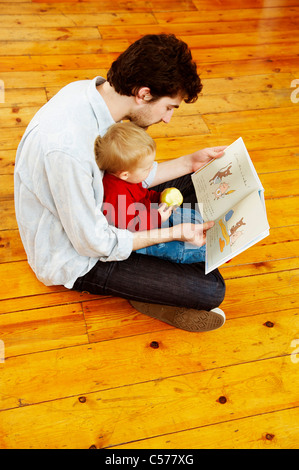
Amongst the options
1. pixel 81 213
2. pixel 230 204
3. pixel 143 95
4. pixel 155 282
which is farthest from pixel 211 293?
pixel 143 95

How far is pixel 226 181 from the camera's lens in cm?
163

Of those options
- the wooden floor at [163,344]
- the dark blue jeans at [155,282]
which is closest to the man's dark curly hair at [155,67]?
the dark blue jeans at [155,282]

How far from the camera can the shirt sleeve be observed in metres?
1.31

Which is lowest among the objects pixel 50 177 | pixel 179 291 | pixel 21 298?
pixel 21 298

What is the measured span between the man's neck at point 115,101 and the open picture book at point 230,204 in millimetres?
382

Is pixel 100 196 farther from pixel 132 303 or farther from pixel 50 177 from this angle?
pixel 132 303

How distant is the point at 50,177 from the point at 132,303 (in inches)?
23.3

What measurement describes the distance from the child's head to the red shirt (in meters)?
0.06

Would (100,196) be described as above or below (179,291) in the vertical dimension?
above

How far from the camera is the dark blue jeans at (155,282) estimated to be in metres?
1.58

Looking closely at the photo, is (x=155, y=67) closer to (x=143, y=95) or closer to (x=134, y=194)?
(x=143, y=95)

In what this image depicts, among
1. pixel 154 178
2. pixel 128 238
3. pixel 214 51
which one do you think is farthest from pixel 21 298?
pixel 214 51

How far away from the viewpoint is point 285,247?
6.62 ft

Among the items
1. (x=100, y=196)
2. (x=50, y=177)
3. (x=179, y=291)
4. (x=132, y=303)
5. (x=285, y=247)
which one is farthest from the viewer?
(x=285, y=247)
